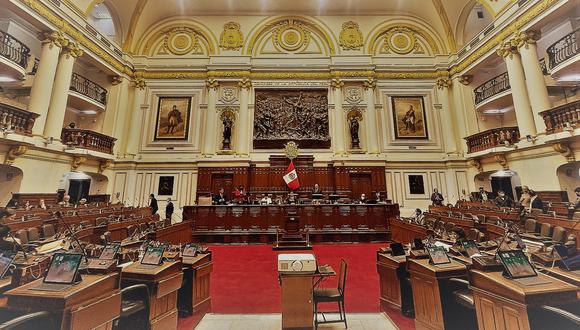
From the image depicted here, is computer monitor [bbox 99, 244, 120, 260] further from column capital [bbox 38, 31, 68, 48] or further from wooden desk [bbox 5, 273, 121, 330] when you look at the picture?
column capital [bbox 38, 31, 68, 48]

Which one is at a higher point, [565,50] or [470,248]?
[565,50]

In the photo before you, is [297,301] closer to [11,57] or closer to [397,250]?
[397,250]

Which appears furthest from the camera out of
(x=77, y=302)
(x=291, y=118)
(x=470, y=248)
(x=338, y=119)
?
(x=291, y=118)

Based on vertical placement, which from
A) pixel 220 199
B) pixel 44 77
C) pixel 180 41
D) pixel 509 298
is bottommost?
pixel 509 298

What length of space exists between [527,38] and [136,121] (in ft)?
55.1

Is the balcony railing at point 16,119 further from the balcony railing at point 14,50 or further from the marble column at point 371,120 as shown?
the marble column at point 371,120

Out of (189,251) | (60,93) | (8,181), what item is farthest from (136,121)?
(189,251)

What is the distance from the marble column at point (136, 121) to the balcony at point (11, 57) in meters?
4.14

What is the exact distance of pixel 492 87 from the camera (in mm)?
10711

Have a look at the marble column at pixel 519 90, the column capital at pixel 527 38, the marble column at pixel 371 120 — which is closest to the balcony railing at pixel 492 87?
the marble column at pixel 519 90

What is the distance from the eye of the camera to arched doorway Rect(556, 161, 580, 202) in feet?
23.8

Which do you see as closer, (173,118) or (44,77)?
(44,77)

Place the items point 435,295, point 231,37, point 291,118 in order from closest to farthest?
point 435,295
point 291,118
point 231,37

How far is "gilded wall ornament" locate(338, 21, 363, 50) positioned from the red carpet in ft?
35.5
